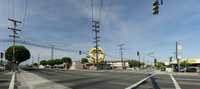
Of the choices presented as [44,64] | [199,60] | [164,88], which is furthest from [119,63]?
[164,88]

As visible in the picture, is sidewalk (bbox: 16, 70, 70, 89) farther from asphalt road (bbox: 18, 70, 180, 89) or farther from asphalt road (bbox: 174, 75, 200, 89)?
asphalt road (bbox: 174, 75, 200, 89)

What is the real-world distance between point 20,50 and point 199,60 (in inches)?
3059

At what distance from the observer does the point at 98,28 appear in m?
46.7

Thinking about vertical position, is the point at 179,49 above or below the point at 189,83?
above

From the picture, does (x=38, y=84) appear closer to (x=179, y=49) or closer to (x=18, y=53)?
(x=179, y=49)

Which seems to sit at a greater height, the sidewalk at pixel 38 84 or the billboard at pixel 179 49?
the billboard at pixel 179 49

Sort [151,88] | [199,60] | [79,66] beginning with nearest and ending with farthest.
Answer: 1. [151,88]
2. [199,60]
3. [79,66]

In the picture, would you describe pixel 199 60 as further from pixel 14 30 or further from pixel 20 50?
pixel 20 50

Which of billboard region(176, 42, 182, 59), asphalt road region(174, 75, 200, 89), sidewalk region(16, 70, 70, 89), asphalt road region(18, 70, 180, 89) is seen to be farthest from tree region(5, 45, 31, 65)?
billboard region(176, 42, 182, 59)

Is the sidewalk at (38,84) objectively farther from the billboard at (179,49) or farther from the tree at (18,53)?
the tree at (18,53)

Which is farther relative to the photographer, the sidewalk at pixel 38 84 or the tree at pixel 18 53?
the tree at pixel 18 53

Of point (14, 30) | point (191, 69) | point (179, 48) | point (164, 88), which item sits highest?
point (14, 30)

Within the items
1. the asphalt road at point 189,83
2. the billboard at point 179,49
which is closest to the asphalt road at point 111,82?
the asphalt road at point 189,83

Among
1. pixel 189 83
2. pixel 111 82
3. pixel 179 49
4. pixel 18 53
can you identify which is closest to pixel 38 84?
pixel 111 82
